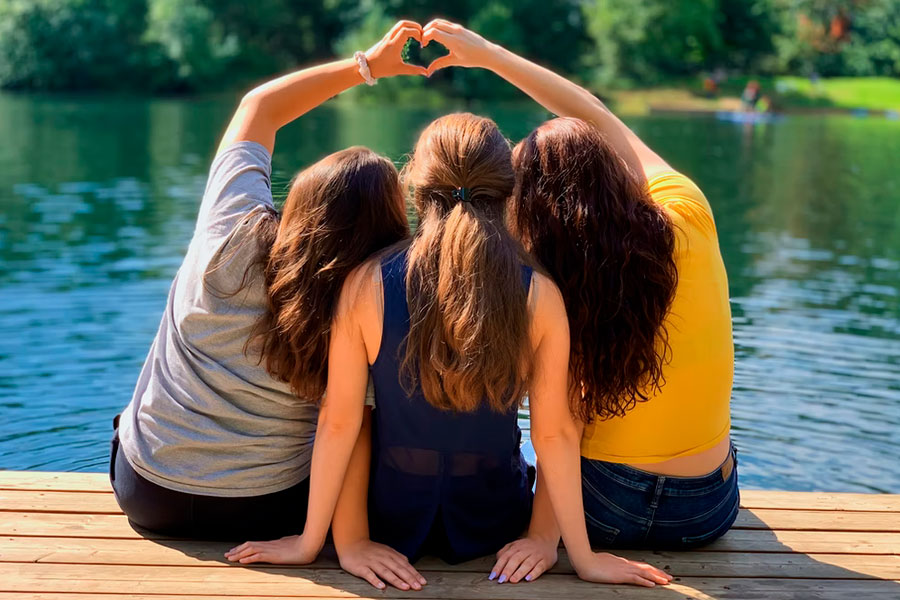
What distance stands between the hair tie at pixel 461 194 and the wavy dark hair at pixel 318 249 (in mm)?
172

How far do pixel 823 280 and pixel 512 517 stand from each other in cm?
734

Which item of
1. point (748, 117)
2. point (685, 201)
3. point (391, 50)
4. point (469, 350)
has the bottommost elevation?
point (748, 117)

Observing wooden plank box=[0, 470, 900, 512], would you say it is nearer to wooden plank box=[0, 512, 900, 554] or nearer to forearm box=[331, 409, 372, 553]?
wooden plank box=[0, 512, 900, 554]

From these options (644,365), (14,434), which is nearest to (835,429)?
(644,365)

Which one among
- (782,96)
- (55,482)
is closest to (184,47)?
(782,96)

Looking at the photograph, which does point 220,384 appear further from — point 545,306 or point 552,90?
point 552,90

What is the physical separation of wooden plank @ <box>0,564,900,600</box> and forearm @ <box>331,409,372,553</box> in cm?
9

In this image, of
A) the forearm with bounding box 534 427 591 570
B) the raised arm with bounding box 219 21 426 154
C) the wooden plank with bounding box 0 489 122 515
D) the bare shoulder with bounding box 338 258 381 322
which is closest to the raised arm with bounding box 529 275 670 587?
the forearm with bounding box 534 427 591 570

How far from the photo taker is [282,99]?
2.49 m

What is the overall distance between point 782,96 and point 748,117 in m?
7.41

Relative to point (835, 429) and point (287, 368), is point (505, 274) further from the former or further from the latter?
point (835, 429)

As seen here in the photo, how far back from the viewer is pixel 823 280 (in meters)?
8.92

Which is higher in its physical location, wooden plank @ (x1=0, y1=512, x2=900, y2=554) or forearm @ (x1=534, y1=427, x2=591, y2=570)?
forearm @ (x1=534, y1=427, x2=591, y2=570)

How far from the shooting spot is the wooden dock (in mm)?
2145
